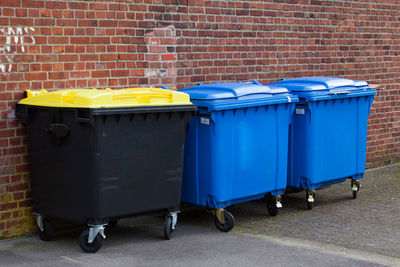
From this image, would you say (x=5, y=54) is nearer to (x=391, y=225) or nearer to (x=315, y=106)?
(x=315, y=106)

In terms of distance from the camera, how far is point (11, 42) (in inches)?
239

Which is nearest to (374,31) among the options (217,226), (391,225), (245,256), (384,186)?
(384,186)

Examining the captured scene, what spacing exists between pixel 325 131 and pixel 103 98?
113 inches

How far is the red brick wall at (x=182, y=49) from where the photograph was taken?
615cm

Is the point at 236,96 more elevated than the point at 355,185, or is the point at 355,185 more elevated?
the point at 236,96

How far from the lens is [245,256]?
18.5 feet

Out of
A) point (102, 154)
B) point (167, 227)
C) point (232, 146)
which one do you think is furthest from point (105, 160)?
point (232, 146)

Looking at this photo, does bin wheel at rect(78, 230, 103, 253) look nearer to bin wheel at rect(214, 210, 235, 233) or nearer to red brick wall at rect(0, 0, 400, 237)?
red brick wall at rect(0, 0, 400, 237)

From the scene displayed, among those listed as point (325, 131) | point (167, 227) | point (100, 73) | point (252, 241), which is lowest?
point (252, 241)

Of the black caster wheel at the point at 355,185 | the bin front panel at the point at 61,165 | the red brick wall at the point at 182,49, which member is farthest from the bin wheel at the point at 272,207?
the bin front panel at the point at 61,165

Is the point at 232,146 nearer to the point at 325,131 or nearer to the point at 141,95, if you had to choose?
the point at 141,95

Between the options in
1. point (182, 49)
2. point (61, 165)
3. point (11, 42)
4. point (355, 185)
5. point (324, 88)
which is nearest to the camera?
point (61, 165)

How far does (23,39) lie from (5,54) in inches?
9.0

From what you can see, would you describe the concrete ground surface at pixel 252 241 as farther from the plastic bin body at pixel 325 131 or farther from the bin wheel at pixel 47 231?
the plastic bin body at pixel 325 131
